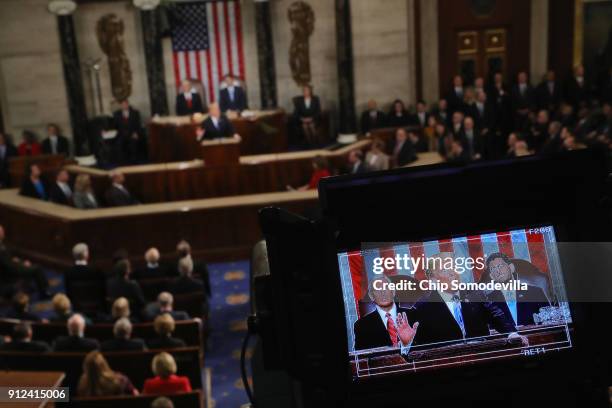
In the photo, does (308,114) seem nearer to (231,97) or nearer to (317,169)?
(231,97)

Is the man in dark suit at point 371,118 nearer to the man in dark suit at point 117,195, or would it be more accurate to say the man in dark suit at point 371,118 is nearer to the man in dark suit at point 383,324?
the man in dark suit at point 117,195

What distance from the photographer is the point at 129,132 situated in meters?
14.3

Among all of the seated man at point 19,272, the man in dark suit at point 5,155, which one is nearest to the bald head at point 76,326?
the seated man at point 19,272

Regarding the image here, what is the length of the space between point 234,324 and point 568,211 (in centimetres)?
676

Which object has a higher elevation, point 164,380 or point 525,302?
point 525,302

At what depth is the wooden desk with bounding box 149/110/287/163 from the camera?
13562 millimetres

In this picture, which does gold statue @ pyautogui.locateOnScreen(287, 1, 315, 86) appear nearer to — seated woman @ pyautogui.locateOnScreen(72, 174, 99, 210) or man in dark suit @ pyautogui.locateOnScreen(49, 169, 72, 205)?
man in dark suit @ pyautogui.locateOnScreen(49, 169, 72, 205)

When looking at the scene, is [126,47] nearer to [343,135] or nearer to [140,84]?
[140,84]

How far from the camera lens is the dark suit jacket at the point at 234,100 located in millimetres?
14508

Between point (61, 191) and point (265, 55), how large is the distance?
5.63 m

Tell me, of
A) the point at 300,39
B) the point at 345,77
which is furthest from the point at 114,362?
the point at 300,39

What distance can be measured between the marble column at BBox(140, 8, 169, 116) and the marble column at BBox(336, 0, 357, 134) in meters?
3.37

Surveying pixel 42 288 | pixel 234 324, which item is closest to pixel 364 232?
pixel 234 324

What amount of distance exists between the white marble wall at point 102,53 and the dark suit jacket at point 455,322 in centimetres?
1411
